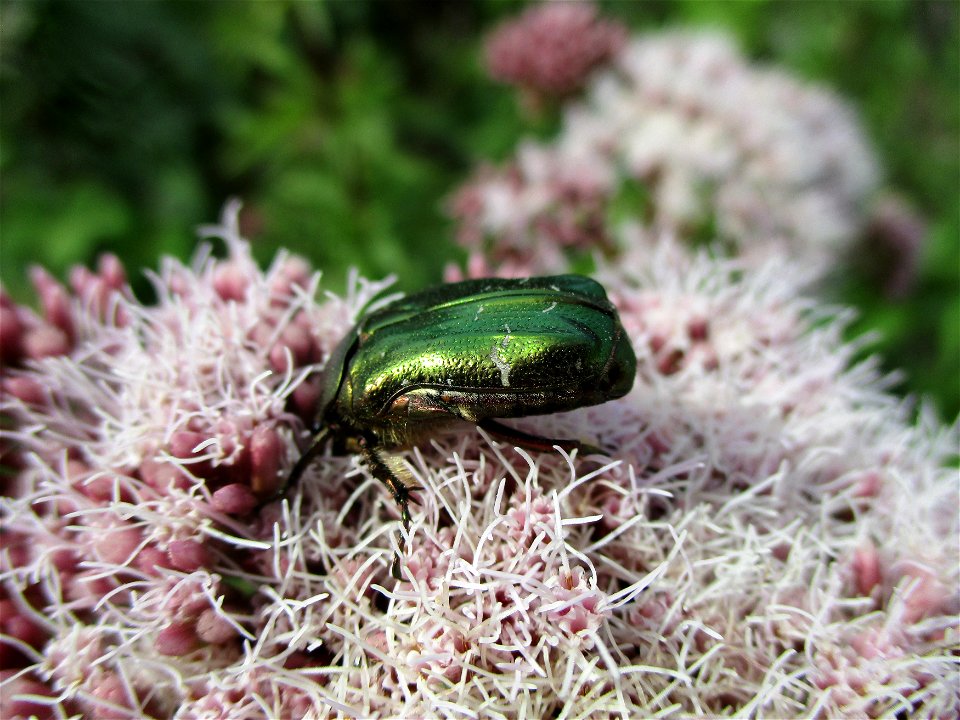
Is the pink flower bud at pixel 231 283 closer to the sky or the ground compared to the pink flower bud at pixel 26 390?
closer to the sky

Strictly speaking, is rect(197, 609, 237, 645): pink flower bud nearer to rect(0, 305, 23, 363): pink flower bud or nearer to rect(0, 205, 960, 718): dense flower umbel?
rect(0, 205, 960, 718): dense flower umbel

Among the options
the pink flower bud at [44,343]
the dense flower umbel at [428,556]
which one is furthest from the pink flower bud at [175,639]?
the pink flower bud at [44,343]

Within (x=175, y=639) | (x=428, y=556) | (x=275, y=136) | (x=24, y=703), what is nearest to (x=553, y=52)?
(x=275, y=136)

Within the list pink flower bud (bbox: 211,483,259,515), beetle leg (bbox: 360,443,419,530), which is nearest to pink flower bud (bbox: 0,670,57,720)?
pink flower bud (bbox: 211,483,259,515)


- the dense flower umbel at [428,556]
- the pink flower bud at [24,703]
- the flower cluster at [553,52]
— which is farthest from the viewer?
the flower cluster at [553,52]

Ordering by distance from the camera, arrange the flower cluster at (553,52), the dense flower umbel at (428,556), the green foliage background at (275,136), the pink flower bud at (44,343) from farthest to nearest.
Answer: the flower cluster at (553,52) → the green foliage background at (275,136) → the pink flower bud at (44,343) → the dense flower umbel at (428,556)

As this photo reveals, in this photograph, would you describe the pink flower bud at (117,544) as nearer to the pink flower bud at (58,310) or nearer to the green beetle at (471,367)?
the green beetle at (471,367)

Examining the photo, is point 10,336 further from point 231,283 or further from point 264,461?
point 264,461
